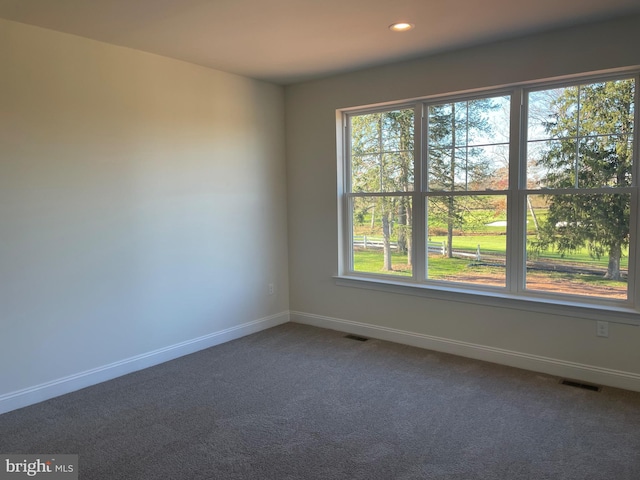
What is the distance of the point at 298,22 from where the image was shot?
→ 118 inches

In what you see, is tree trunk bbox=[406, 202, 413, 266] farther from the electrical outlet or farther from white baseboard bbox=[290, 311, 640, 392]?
the electrical outlet

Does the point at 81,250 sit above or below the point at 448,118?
below

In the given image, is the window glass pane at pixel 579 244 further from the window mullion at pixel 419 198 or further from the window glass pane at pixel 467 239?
the window mullion at pixel 419 198

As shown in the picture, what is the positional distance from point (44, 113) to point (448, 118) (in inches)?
120

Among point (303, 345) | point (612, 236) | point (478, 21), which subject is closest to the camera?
point (478, 21)

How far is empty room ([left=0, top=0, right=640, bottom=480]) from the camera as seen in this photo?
8.71ft

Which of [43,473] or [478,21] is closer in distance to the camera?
[43,473]

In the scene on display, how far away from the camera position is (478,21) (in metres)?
3.04

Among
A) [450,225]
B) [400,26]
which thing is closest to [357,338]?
[450,225]

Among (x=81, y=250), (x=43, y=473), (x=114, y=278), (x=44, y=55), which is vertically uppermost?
(x=44, y=55)

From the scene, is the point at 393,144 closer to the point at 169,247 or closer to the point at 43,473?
the point at 169,247

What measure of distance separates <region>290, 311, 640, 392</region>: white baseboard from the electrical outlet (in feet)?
0.81

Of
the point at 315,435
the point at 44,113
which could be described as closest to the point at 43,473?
the point at 315,435

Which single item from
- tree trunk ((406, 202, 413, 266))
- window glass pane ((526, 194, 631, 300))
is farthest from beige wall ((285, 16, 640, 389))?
tree trunk ((406, 202, 413, 266))
